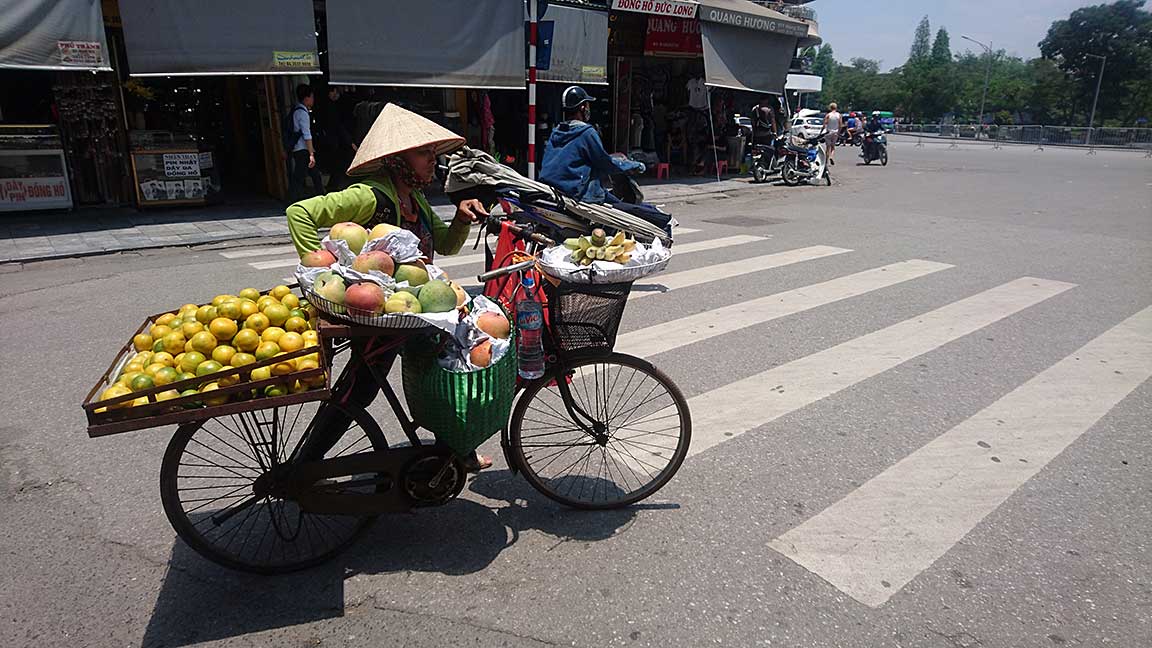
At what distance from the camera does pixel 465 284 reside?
23.7ft

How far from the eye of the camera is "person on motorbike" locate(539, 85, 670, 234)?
620 centimetres

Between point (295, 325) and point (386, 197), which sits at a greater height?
point (386, 197)

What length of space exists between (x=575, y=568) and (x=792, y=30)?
1689 cm

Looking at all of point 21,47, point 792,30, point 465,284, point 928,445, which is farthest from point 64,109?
point 792,30

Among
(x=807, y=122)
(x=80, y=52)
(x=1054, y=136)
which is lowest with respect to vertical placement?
(x=1054, y=136)

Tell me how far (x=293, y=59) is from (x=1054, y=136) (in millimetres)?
50150

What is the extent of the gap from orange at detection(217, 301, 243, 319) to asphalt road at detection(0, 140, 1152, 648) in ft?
3.48

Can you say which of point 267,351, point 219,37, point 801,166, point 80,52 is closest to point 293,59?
point 219,37

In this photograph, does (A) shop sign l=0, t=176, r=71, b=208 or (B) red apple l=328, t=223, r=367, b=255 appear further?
(A) shop sign l=0, t=176, r=71, b=208

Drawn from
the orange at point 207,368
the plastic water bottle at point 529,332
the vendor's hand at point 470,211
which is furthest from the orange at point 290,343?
the vendor's hand at point 470,211

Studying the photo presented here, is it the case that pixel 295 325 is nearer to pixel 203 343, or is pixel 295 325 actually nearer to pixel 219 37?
pixel 203 343

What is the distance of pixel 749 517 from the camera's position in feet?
10.9

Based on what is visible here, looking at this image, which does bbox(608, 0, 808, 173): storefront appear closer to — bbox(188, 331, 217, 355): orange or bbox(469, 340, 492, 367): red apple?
bbox(469, 340, 492, 367): red apple

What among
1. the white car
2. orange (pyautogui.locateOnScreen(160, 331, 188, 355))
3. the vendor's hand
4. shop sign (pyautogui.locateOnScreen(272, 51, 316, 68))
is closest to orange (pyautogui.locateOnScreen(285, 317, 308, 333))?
orange (pyautogui.locateOnScreen(160, 331, 188, 355))
